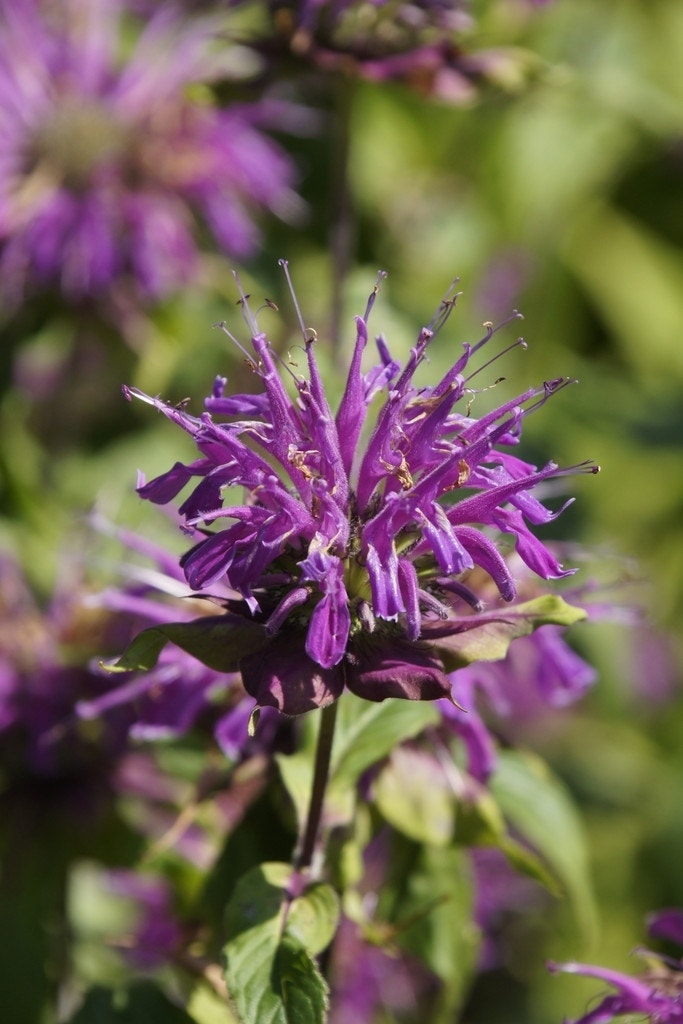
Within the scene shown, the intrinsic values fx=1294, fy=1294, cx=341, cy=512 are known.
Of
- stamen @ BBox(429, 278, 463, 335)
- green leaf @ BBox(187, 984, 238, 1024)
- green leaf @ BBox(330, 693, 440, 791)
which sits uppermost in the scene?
stamen @ BBox(429, 278, 463, 335)

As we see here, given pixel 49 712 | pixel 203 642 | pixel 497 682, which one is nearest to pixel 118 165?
pixel 49 712

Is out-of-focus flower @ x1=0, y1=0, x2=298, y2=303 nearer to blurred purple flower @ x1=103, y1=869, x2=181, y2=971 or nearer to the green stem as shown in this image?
blurred purple flower @ x1=103, y1=869, x2=181, y2=971

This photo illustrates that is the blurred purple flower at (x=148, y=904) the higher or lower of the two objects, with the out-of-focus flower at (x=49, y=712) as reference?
lower

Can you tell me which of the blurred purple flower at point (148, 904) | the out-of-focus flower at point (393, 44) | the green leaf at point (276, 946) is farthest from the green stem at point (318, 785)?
the out-of-focus flower at point (393, 44)

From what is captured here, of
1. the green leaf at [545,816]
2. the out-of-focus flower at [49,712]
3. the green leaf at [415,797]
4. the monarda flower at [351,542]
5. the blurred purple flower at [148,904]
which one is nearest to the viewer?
the monarda flower at [351,542]

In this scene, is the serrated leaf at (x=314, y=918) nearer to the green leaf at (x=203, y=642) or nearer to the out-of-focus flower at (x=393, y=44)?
the green leaf at (x=203, y=642)

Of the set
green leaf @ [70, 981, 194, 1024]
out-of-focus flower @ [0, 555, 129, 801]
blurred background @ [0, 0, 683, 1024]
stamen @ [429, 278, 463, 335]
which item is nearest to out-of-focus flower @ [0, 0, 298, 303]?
blurred background @ [0, 0, 683, 1024]

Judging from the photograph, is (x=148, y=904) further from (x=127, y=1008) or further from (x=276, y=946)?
(x=276, y=946)
